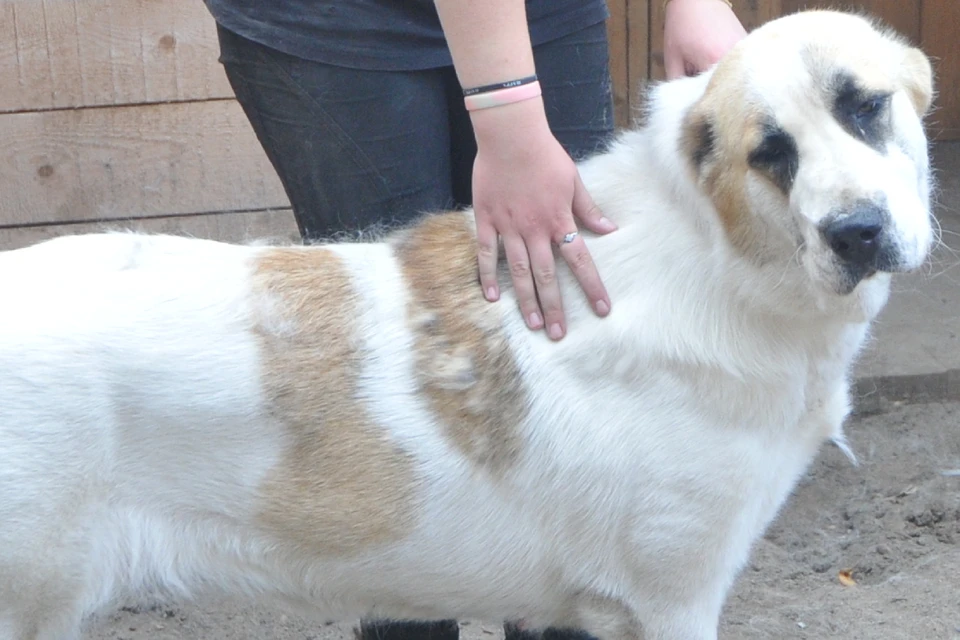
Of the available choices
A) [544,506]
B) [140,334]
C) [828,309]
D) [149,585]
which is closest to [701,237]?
[828,309]

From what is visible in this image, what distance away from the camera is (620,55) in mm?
5328

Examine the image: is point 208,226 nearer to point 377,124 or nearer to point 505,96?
point 377,124

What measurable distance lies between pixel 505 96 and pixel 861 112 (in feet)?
1.82

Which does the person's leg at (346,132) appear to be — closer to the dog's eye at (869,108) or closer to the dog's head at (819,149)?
the dog's head at (819,149)

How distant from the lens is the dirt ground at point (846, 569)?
3076mm

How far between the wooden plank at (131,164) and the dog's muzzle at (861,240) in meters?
2.81

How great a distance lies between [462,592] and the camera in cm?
214

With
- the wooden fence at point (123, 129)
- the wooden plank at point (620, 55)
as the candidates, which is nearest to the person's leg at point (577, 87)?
the wooden fence at point (123, 129)

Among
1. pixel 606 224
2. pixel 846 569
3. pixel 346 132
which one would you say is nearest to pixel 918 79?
pixel 606 224

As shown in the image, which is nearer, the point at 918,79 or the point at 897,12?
the point at 918,79

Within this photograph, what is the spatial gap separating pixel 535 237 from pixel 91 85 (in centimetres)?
272

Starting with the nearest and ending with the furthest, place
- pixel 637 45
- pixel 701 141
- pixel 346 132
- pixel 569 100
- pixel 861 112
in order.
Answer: pixel 861 112
pixel 701 141
pixel 346 132
pixel 569 100
pixel 637 45

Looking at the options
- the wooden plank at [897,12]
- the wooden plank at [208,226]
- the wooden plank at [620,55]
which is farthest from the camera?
the wooden plank at [897,12]

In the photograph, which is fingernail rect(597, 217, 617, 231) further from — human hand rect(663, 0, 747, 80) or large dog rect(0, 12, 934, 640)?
human hand rect(663, 0, 747, 80)
